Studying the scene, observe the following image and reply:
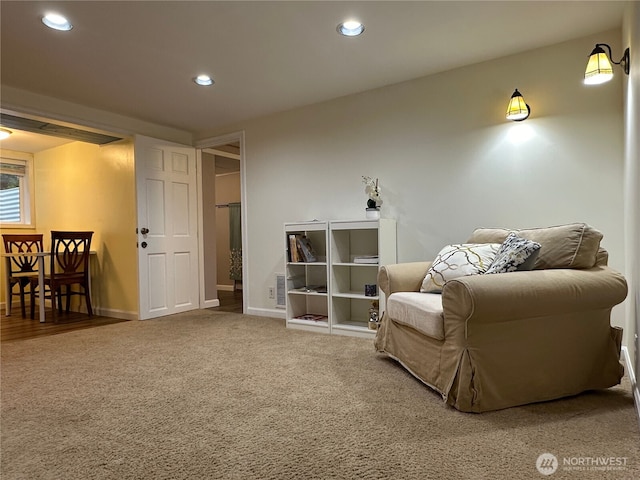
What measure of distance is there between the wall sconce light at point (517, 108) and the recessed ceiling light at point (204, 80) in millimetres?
2397

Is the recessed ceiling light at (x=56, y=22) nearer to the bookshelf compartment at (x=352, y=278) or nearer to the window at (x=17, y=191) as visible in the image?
the bookshelf compartment at (x=352, y=278)

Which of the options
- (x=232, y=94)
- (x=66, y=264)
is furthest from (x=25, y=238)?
(x=232, y=94)

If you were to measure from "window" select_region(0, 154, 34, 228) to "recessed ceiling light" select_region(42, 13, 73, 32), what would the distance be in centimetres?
429

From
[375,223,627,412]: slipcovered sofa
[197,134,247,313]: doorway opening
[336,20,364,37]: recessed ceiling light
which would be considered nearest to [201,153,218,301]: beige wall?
[197,134,247,313]: doorway opening

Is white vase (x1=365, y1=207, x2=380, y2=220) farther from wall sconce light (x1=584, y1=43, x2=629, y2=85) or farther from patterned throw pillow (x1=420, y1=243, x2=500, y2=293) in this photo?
wall sconce light (x1=584, y1=43, x2=629, y2=85)

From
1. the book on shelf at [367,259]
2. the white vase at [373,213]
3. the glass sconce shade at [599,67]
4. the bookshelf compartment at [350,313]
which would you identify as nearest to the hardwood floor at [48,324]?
the bookshelf compartment at [350,313]

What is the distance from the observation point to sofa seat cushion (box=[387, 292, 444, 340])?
199 cm

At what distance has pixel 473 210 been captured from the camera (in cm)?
316

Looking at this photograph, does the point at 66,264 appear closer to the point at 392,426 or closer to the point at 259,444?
the point at 259,444

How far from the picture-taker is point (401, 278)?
2.68 meters

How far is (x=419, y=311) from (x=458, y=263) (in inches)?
19.5

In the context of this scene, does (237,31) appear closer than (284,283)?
Yes

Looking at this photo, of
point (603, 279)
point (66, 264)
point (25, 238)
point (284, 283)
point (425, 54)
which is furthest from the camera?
point (25, 238)

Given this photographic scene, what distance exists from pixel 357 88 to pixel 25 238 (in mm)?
4937
